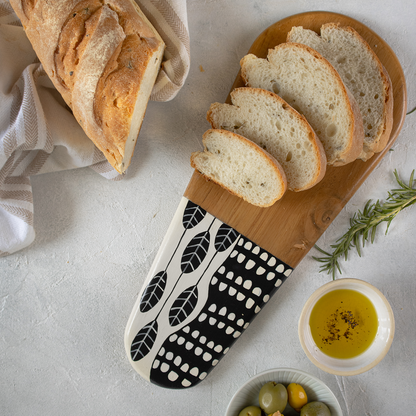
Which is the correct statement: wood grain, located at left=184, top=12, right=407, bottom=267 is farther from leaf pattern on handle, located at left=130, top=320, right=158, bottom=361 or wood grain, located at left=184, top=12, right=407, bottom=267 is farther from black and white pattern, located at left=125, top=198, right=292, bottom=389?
leaf pattern on handle, located at left=130, top=320, right=158, bottom=361

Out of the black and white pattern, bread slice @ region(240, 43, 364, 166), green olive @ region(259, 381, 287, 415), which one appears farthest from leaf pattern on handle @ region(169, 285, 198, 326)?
bread slice @ region(240, 43, 364, 166)

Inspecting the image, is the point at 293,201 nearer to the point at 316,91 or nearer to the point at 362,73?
the point at 316,91

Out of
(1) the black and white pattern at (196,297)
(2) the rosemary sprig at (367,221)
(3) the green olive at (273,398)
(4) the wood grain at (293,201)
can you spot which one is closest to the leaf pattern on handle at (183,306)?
(1) the black and white pattern at (196,297)

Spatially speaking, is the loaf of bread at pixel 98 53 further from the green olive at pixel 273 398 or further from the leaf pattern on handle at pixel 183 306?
the green olive at pixel 273 398

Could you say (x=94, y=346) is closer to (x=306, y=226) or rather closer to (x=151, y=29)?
(x=306, y=226)

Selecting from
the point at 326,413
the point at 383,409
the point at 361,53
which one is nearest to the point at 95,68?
the point at 361,53

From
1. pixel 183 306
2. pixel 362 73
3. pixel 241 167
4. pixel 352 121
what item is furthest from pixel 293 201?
pixel 183 306
